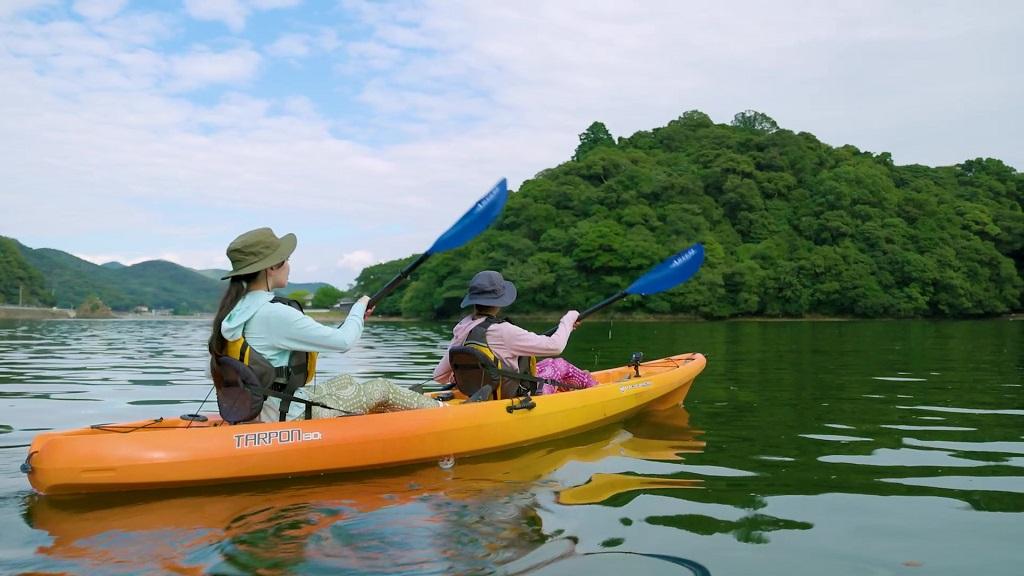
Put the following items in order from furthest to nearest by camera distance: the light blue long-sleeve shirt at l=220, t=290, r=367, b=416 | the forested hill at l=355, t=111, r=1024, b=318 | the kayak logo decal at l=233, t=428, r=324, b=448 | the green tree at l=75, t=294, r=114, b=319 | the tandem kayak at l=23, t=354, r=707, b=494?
1. the green tree at l=75, t=294, r=114, b=319
2. the forested hill at l=355, t=111, r=1024, b=318
3. the kayak logo decal at l=233, t=428, r=324, b=448
4. the light blue long-sleeve shirt at l=220, t=290, r=367, b=416
5. the tandem kayak at l=23, t=354, r=707, b=494

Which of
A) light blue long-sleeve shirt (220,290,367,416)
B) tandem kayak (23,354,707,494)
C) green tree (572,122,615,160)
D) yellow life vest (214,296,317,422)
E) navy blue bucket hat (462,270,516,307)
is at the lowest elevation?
tandem kayak (23,354,707,494)

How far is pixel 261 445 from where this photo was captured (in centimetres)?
502

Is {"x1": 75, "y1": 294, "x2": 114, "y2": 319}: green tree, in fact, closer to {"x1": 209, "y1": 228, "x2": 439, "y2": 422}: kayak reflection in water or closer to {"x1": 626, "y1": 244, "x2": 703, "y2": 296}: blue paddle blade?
{"x1": 626, "y1": 244, "x2": 703, "y2": 296}: blue paddle blade

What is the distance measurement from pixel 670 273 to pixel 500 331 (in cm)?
367

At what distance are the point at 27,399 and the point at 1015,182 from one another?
8262 centimetres

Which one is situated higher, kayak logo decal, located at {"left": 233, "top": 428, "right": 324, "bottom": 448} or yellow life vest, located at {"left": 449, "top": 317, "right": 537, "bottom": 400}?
yellow life vest, located at {"left": 449, "top": 317, "right": 537, "bottom": 400}

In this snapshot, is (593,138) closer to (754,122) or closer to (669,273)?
(754,122)

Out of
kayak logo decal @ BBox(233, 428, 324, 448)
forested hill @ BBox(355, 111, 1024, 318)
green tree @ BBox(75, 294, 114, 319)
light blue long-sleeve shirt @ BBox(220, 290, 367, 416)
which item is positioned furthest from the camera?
green tree @ BBox(75, 294, 114, 319)

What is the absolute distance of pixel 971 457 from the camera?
577 cm

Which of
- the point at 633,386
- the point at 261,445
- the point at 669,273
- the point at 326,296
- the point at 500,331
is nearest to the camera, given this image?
the point at 261,445

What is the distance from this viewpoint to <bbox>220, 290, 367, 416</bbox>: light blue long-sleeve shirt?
4805mm

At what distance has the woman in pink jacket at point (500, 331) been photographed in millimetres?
6406

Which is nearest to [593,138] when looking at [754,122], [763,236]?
[754,122]

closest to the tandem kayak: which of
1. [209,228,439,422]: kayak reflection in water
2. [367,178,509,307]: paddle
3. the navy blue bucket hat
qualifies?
[209,228,439,422]: kayak reflection in water
